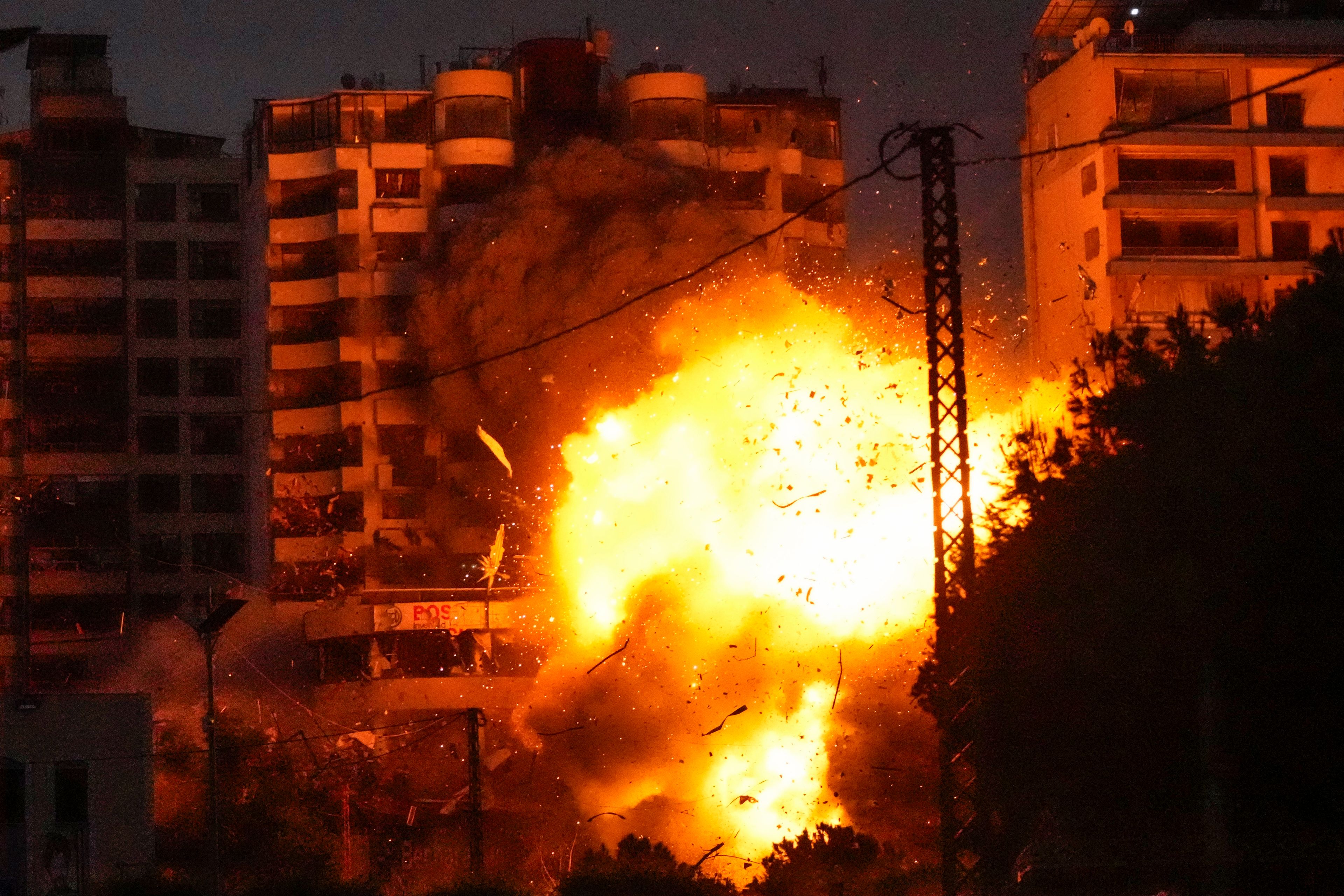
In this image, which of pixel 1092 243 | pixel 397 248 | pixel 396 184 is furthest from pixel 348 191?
pixel 1092 243

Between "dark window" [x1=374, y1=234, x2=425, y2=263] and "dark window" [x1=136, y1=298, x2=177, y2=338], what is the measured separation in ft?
43.2

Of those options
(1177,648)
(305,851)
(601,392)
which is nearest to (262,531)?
(601,392)

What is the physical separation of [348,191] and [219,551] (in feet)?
52.7

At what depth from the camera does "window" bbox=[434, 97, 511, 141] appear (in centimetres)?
6022

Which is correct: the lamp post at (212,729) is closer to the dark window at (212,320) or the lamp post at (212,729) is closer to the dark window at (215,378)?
the dark window at (215,378)

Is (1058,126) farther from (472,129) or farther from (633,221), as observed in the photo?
(472,129)

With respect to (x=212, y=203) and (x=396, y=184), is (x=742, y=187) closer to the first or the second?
(x=396, y=184)

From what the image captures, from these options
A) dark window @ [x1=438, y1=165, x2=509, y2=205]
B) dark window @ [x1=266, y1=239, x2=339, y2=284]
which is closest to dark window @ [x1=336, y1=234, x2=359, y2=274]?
dark window @ [x1=266, y1=239, x2=339, y2=284]

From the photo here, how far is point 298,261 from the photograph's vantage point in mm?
64375

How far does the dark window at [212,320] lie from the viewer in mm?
71500

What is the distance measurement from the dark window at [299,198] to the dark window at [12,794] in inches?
1202

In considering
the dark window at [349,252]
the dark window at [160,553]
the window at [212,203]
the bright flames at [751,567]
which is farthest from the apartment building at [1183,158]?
the dark window at [160,553]

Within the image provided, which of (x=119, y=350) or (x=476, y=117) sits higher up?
(x=476, y=117)

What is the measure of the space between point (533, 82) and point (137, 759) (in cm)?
3289
